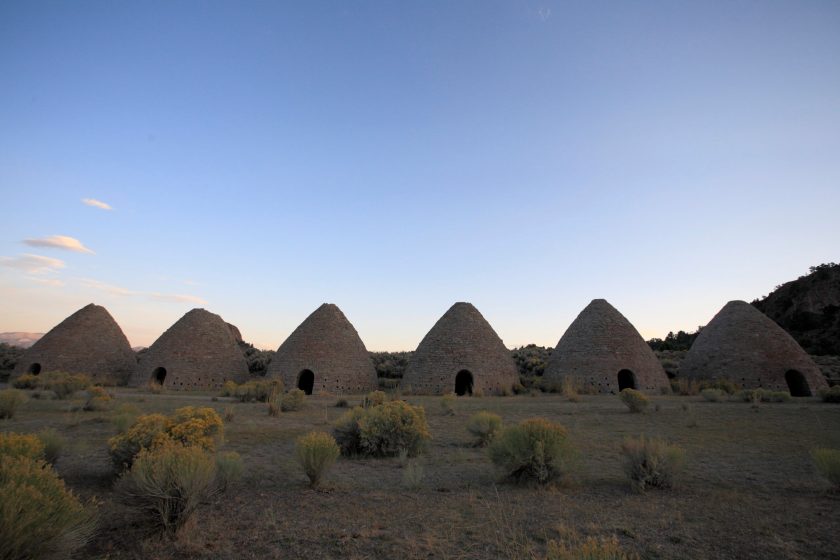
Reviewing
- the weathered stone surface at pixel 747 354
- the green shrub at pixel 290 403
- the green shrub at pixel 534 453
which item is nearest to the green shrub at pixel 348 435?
the green shrub at pixel 534 453

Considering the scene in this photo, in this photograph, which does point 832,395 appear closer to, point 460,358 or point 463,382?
point 460,358

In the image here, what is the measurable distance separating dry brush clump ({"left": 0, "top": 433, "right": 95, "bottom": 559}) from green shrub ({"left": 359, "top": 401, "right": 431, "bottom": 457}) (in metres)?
4.92

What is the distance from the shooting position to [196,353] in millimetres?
21531

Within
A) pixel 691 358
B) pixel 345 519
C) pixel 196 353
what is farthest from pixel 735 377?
pixel 196 353

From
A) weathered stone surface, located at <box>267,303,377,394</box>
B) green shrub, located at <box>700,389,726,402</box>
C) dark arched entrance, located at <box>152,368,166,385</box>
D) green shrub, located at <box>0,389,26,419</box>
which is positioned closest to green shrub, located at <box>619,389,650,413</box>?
green shrub, located at <box>700,389,726,402</box>

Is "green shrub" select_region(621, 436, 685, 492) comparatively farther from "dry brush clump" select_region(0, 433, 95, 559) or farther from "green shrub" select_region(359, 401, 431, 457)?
"dry brush clump" select_region(0, 433, 95, 559)

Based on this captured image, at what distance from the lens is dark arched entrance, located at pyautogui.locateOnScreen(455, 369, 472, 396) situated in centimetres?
2038

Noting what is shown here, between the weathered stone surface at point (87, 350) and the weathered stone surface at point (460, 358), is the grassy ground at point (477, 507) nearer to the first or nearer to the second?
the weathered stone surface at point (460, 358)

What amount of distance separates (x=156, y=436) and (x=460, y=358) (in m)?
14.3

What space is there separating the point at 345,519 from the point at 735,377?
64.6 ft

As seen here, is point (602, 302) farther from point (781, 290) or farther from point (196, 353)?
point (781, 290)

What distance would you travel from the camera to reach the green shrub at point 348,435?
27.0 feet

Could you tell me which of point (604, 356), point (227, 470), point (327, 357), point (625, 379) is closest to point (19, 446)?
point (227, 470)

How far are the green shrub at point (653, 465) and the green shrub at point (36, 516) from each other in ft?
19.1
